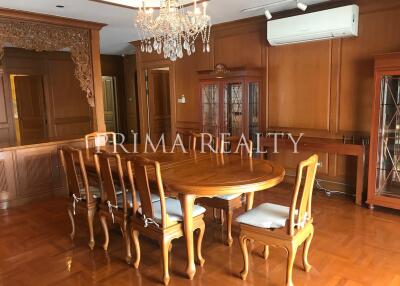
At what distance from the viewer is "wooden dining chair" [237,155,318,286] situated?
214cm

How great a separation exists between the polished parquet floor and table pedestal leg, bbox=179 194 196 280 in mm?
78

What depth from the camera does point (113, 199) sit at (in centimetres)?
271

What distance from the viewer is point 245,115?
474cm

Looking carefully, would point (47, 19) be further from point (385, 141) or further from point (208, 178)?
point (385, 141)

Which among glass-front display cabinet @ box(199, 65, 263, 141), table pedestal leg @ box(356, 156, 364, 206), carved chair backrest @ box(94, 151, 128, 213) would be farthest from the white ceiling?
carved chair backrest @ box(94, 151, 128, 213)

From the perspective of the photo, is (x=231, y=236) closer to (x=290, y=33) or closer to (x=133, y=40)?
(x=290, y=33)

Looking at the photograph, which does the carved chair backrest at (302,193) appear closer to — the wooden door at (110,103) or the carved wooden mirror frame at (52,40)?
the carved wooden mirror frame at (52,40)

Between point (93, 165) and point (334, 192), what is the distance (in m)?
3.06

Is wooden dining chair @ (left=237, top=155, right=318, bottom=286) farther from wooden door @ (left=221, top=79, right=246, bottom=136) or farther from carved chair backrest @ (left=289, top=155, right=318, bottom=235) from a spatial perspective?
wooden door @ (left=221, top=79, right=246, bottom=136)

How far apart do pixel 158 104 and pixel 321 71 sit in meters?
3.80

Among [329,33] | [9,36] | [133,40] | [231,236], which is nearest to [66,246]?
[231,236]

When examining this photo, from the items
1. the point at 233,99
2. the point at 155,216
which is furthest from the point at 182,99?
the point at 155,216

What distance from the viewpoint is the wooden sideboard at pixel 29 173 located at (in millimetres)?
4031

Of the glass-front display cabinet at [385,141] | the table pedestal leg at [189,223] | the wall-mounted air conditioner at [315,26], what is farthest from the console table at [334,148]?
the table pedestal leg at [189,223]
